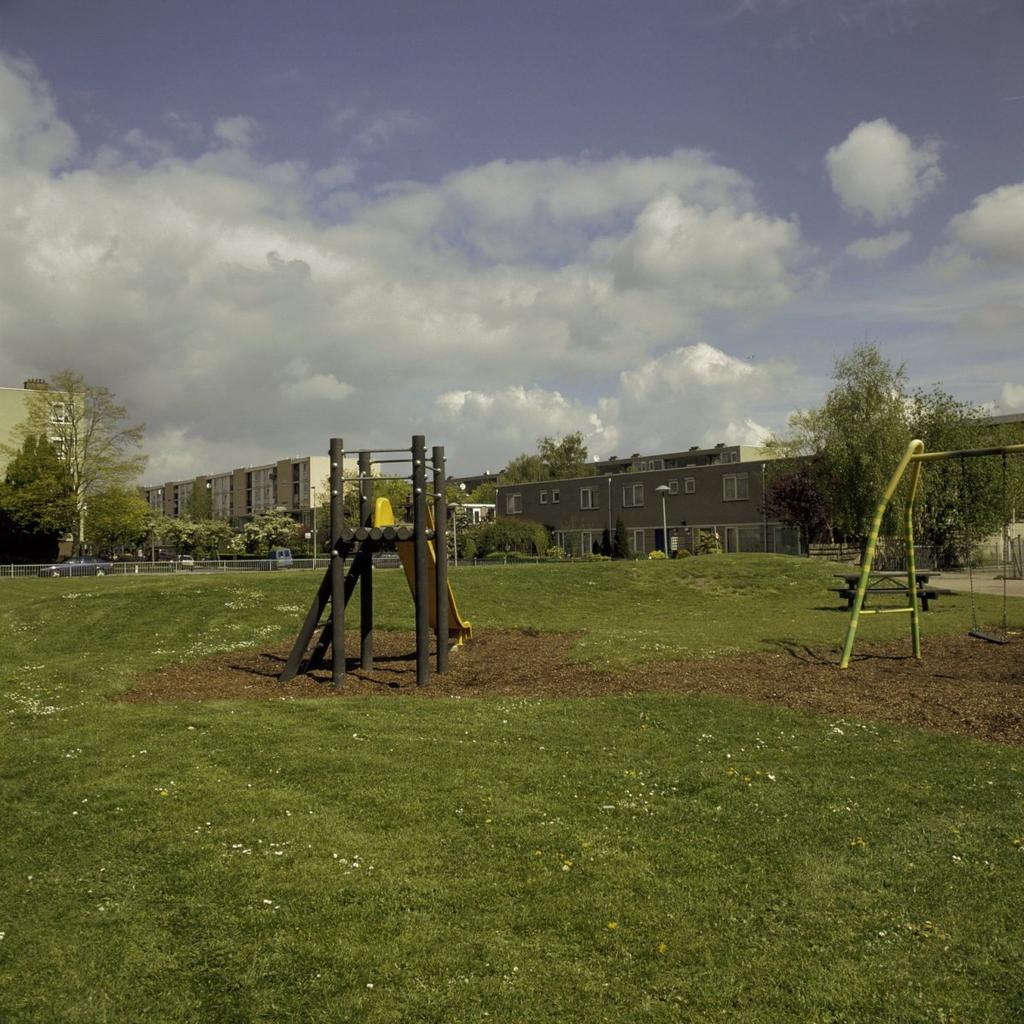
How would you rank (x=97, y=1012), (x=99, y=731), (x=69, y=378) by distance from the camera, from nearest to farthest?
(x=97, y=1012)
(x=99, y=731)
(x=69, y=378)

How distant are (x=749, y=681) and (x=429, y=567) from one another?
6.25 meters

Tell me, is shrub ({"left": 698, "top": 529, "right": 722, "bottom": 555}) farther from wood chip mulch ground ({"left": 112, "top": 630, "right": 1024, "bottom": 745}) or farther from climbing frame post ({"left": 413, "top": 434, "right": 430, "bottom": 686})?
climbing frame post ({"left": 413, "top": 434, "right": 430, "bottom": 686})

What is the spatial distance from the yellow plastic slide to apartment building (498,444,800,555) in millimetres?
41907

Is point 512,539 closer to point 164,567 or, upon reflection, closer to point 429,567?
point 164,567

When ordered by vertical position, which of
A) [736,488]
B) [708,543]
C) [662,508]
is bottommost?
[708,543]

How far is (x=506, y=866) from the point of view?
21.1 ft

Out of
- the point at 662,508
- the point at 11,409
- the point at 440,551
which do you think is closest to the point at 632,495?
the point at 662,508

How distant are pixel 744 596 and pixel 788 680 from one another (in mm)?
18854

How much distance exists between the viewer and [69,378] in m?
67.1

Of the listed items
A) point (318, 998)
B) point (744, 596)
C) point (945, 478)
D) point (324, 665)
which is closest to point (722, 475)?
point (945, 478)

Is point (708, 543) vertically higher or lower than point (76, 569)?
higher

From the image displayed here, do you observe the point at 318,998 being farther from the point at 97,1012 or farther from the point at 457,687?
the point at 457,687

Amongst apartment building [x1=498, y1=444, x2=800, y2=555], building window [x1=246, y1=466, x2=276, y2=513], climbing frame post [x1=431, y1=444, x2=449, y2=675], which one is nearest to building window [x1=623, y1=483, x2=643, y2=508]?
apartment building [x1=498, y1=444, x2=800, y2=555]

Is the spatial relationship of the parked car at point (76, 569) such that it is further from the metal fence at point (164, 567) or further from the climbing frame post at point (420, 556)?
the climbing frame post at point (420, 556)
